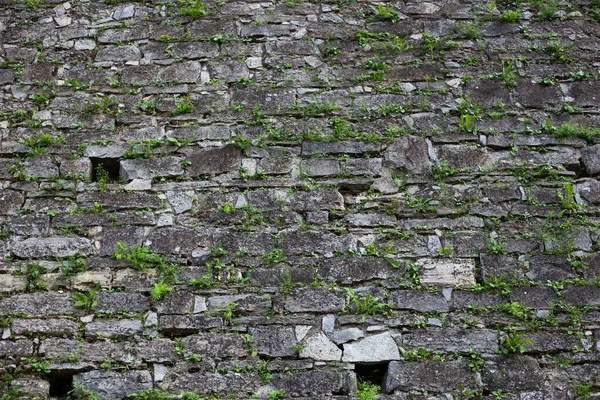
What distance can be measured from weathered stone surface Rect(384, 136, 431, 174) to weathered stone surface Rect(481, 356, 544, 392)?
1.40 metres

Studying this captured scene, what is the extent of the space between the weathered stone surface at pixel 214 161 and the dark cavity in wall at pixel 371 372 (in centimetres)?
158

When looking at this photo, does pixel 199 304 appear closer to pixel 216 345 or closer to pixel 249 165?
pixel 216 345

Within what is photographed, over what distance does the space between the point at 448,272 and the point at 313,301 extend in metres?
0.83

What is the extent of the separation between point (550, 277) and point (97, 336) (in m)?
2.67

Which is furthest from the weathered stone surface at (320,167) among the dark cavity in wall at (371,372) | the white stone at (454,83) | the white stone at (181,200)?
the dark cavity in wall at (371,372)

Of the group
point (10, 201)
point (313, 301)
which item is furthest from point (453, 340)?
point (10, 201)

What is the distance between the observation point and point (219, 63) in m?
5.90

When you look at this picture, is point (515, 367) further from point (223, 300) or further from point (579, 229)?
point (223, 300)

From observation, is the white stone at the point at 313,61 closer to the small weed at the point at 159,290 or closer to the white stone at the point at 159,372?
the small weed at the point at 159,290

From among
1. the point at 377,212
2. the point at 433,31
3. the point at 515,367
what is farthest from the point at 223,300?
the point at 433,31

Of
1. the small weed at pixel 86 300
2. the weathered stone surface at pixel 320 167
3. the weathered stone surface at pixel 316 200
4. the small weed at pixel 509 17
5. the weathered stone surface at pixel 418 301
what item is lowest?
the weathered stone surface at pixel 418 301

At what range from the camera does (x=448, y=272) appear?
4.87 meters

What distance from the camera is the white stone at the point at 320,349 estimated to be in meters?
4.54

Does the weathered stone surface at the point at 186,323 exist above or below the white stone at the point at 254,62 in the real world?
below
